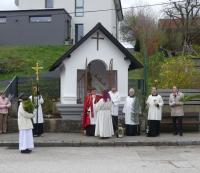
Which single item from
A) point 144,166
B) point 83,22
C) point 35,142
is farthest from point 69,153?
point 83,22

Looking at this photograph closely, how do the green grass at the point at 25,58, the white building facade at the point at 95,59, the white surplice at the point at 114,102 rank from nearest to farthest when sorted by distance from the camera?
the white surplice at the point at 114,102 < the white building facade at the point at 95,59 < the green grass at the point at 25,58

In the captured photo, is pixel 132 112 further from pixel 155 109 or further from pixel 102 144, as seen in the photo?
pixel 102 144

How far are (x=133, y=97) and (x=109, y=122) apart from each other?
62.5 inches

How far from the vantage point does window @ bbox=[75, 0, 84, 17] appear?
4806 centimetres

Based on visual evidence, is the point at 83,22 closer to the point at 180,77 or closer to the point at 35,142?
the point at 180,77

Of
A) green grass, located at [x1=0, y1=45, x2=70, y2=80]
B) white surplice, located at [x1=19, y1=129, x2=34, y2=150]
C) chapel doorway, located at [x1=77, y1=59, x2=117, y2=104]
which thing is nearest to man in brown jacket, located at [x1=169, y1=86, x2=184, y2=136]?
chapel doorway, located at [x1=77, y1=59, x2=117, y2=104]

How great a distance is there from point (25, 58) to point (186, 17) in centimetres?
2009

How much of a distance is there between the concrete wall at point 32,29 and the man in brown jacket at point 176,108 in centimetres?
2441

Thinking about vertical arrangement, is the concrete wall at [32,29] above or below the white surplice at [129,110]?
above

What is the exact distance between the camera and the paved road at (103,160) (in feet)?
41.4

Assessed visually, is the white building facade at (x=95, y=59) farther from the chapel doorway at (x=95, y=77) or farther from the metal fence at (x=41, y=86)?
the metal fence at (x=41, y=86)

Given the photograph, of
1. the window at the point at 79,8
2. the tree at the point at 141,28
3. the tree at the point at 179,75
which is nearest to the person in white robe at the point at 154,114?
the tree at the point at 179,75

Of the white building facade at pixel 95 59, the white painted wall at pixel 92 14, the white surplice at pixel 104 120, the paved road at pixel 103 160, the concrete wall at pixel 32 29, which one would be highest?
the white painted wall at pixel 92 14

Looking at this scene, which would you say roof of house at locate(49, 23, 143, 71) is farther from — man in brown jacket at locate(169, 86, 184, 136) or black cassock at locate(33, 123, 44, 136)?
black cassock at locate(33, 123, 44, 136)
